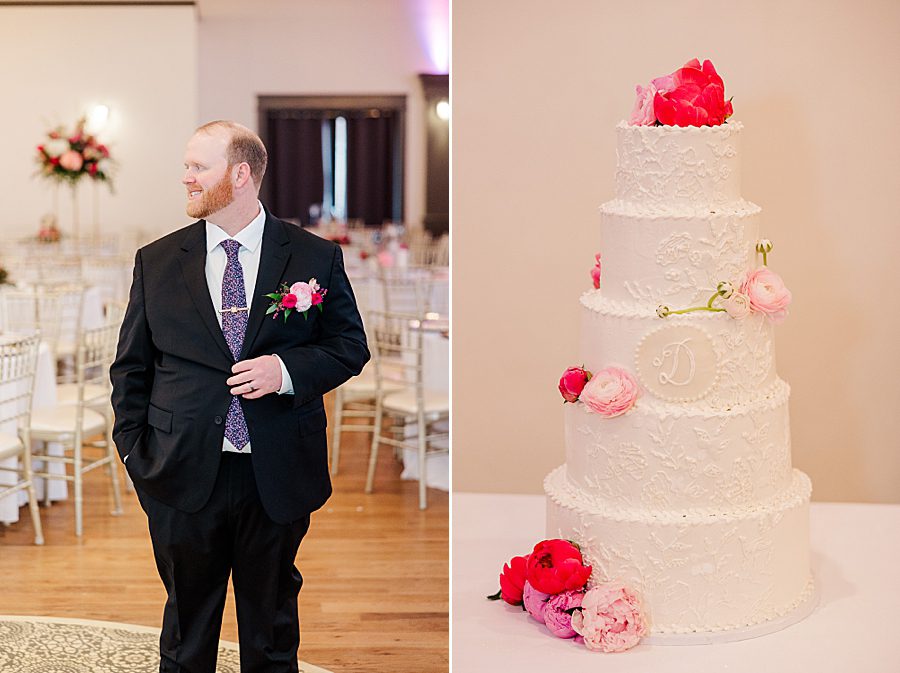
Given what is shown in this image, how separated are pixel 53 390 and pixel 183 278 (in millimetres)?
2986

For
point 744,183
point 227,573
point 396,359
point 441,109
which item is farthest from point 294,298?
point 441,109

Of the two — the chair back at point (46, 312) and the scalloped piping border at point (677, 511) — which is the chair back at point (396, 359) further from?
the chair back at point (46, 312)

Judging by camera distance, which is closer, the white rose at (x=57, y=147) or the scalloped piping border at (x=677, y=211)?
the scalloped piping border at (x=677, y=211)

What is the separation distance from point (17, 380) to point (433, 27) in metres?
8.73

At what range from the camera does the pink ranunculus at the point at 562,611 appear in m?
3.78

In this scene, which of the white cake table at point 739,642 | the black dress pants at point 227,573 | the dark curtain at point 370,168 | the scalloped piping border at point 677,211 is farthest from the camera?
the dark curtain at point 370,168

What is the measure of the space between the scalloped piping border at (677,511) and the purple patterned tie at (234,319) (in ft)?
4.91

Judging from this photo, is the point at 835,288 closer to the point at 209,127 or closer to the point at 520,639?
the point at 520,639

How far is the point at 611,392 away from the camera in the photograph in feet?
12.0

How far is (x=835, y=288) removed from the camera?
17.2ft

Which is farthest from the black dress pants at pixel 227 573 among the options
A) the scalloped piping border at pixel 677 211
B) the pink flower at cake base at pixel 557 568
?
the scalloped piping border at pixel 677 211

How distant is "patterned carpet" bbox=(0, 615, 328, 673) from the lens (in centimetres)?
365

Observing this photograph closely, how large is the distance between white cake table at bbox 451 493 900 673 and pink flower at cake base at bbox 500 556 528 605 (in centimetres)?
4

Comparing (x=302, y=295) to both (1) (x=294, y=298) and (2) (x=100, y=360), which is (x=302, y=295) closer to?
(1) (x=294, y=298)
